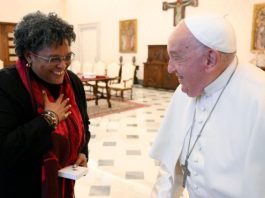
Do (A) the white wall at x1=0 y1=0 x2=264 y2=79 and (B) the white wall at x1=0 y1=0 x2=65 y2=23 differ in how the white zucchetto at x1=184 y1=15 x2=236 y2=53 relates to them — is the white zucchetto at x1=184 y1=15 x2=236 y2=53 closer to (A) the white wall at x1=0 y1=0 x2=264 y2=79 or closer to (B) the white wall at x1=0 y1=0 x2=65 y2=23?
(A) the white wall at x1=0 y1=0 x2=264 y2=79

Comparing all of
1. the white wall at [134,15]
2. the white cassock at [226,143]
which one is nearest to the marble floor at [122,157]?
the white cassock at [226,143]

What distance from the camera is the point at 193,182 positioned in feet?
4.44

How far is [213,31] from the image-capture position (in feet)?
3.85

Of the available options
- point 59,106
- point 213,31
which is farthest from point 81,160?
point 213,31

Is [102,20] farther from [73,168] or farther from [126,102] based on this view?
[73,168]

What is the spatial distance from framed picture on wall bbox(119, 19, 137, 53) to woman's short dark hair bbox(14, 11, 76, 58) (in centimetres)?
1042

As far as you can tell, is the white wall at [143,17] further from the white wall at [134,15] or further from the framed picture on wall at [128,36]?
the framed picture on wall at [128,36]

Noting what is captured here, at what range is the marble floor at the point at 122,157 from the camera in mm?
3167

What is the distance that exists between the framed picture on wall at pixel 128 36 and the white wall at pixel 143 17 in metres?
0.20

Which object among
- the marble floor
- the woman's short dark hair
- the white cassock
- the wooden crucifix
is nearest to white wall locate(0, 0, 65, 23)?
the wooden crucifix

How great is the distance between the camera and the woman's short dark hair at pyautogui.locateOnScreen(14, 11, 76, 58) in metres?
1.35

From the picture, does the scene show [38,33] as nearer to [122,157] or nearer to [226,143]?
[226,143]

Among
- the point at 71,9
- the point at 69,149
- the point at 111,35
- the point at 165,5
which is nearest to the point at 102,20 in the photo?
the point at 111,35

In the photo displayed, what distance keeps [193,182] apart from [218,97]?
407 mm
